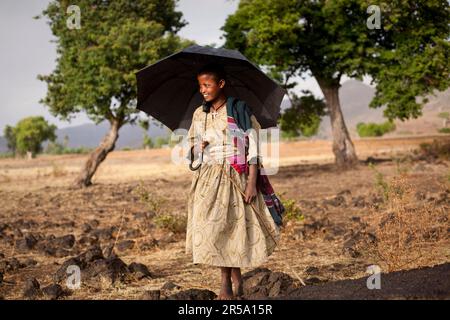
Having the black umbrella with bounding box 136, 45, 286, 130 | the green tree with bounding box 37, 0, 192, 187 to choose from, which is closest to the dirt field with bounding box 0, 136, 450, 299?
the black umbrella with bounding box 136, 45, 286, 130

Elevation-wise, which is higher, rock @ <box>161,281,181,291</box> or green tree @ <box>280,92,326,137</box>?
green tree @ <box>280,92,326,137</box>

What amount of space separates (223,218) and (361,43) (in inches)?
631

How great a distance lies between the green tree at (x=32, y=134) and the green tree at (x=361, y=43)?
48.9 metres

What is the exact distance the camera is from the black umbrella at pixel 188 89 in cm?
498

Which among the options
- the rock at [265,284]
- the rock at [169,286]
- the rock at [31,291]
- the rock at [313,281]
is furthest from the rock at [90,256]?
the rock at [313,281]

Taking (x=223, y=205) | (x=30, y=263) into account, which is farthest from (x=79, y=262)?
(x=223, y=205)

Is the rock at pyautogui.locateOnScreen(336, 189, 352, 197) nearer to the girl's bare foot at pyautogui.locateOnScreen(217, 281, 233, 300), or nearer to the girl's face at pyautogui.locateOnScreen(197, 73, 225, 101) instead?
the girl's bare foot at pyautogui.locateOnScreen(217, 281, 233, 300)

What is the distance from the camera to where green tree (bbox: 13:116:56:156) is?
209ft

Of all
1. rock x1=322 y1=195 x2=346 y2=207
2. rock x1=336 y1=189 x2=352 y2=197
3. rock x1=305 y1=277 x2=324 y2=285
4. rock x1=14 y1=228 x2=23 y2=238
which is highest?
rock x1=336 y1=189 x2=352 y2=197

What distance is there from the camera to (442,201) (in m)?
10.1

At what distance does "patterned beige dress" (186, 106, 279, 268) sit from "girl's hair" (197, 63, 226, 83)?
0.90ft

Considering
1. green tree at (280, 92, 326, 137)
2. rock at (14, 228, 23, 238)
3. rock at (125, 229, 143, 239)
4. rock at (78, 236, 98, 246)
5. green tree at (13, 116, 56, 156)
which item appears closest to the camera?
rock at (78, 236, 98, 246)

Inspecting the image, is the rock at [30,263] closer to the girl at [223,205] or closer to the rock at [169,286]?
the rock at [169,286]
